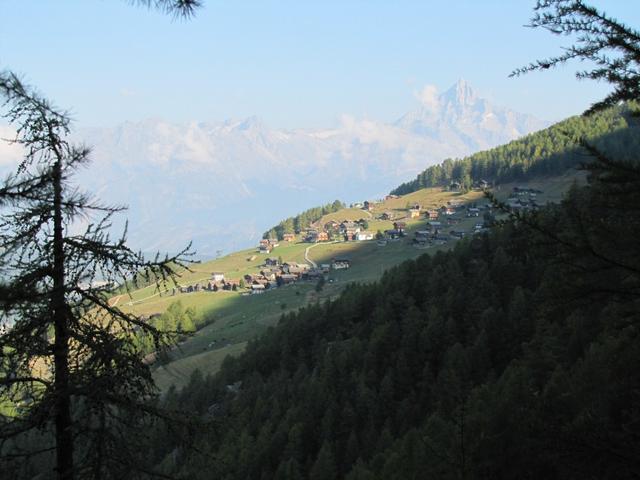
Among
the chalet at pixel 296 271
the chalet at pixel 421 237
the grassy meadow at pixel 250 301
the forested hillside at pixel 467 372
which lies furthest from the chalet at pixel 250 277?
the forested hillside at pixel 467 372

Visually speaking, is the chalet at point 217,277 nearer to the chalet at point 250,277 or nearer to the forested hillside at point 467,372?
the chalet at point 250,277

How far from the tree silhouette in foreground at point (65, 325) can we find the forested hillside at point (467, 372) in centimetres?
172

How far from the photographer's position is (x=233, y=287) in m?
177

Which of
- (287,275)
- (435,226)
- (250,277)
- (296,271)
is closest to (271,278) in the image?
(287,275)

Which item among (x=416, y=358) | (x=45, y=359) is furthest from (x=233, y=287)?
(x=45, y=359)

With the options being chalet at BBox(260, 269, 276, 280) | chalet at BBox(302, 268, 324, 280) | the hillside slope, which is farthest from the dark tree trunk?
chalet at BBox(260, 269, 276, 280)

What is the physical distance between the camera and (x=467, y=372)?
2048 inches

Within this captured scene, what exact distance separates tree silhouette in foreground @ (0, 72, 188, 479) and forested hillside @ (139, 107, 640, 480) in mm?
1723

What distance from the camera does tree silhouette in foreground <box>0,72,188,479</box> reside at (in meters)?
9.61

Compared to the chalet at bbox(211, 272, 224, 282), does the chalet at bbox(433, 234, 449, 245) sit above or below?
below

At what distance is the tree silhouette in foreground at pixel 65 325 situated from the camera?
378 inches

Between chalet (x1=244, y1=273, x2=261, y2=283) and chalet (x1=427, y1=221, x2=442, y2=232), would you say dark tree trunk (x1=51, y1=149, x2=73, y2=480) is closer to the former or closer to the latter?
chalet (x1=244, y1=273, x2=261, y2=283)

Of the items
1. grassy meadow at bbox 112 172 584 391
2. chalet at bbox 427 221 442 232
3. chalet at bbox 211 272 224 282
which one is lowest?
grassy meadow at bbox 112 172 584 391

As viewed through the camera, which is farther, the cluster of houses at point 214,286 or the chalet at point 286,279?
the cluster of houses at point 214,286
